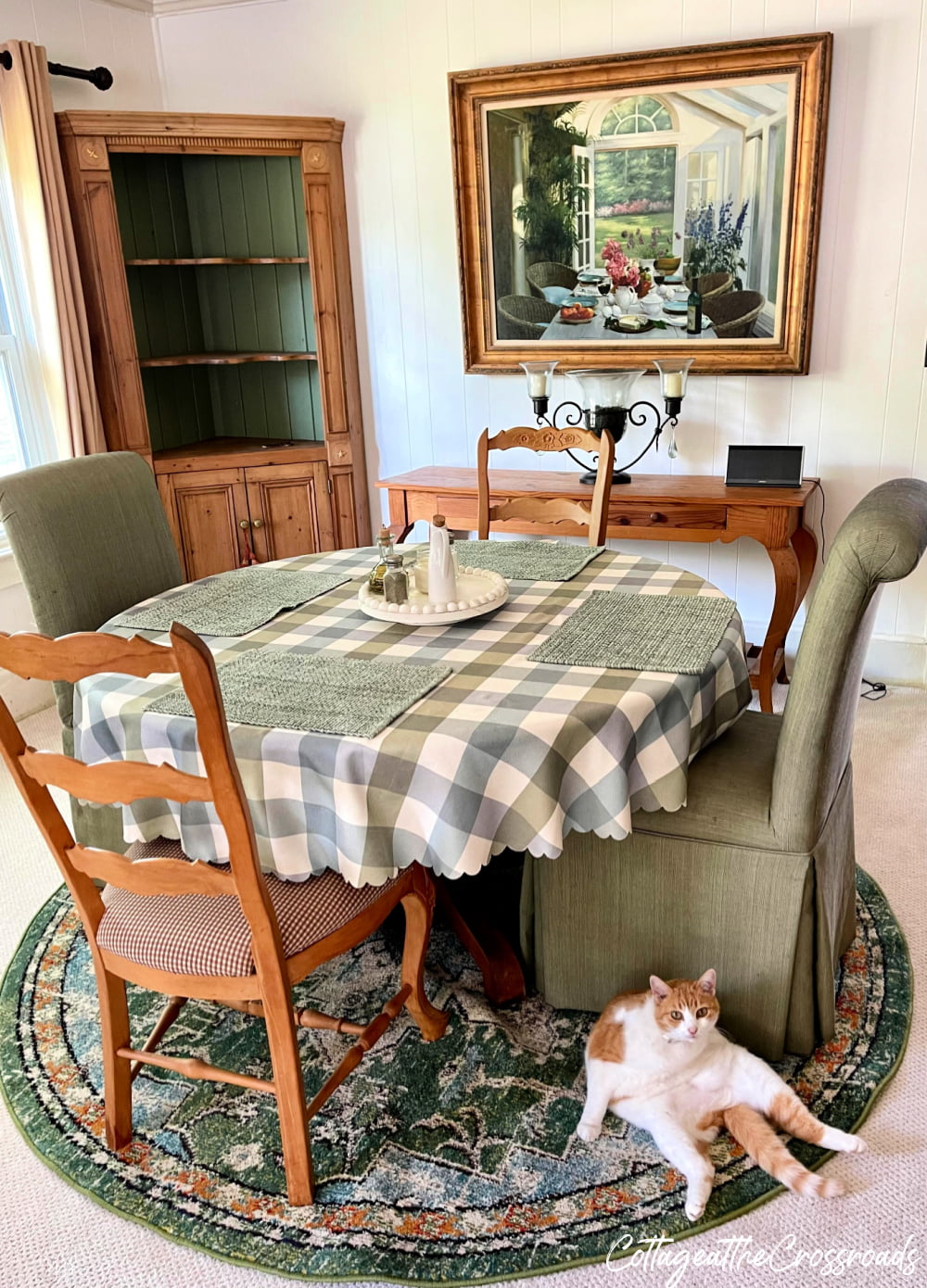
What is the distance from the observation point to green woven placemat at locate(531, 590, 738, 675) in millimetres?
1703

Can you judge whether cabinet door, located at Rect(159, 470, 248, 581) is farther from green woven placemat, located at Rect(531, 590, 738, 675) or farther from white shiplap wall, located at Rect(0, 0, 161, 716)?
green woven placemat, located at Rect(531, 590, 738, 675)

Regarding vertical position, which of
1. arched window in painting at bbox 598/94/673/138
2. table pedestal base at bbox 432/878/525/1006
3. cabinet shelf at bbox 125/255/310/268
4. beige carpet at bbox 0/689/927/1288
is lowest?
beige carpet at bbox 0/689/927/1288

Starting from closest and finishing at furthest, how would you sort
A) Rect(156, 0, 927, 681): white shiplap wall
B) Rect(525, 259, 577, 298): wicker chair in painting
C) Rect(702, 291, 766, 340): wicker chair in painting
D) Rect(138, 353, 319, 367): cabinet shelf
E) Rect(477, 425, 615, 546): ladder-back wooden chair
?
Rect(477, 425, 615, 546): ladder-back wooden chair, Rect(156, 0, 927, 681): white shiplap wall, Rect(702, 291, 766, 340): wicker chair in painting, Rect(525, 259, 577, 298): wicker chair in painting, Rect(138, 353, 319, 367): cabinet shelf

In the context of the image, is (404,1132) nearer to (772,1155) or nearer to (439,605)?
(772,1155)

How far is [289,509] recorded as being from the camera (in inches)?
153

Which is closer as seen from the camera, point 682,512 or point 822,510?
point 682,512

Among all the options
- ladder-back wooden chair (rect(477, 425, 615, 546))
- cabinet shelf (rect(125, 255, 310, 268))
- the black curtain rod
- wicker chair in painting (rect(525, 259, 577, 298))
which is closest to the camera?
ladder-back wooden chair (rect(477, 425, 615, 546))

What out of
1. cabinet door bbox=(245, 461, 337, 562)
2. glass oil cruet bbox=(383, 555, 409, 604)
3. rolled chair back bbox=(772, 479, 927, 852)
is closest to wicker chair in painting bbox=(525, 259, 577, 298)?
cabinet door bbox=(245, 461, 337, 562)

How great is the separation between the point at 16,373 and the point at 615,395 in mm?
2113

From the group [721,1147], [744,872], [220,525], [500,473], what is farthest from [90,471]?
[721,1147]

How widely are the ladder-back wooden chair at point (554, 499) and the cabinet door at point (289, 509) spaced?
47.6 inches

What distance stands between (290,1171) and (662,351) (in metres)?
2.79

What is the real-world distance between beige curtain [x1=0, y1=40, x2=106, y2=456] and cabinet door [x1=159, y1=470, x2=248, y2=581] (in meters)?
0.32

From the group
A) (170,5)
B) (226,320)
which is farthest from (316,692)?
(170,5)
